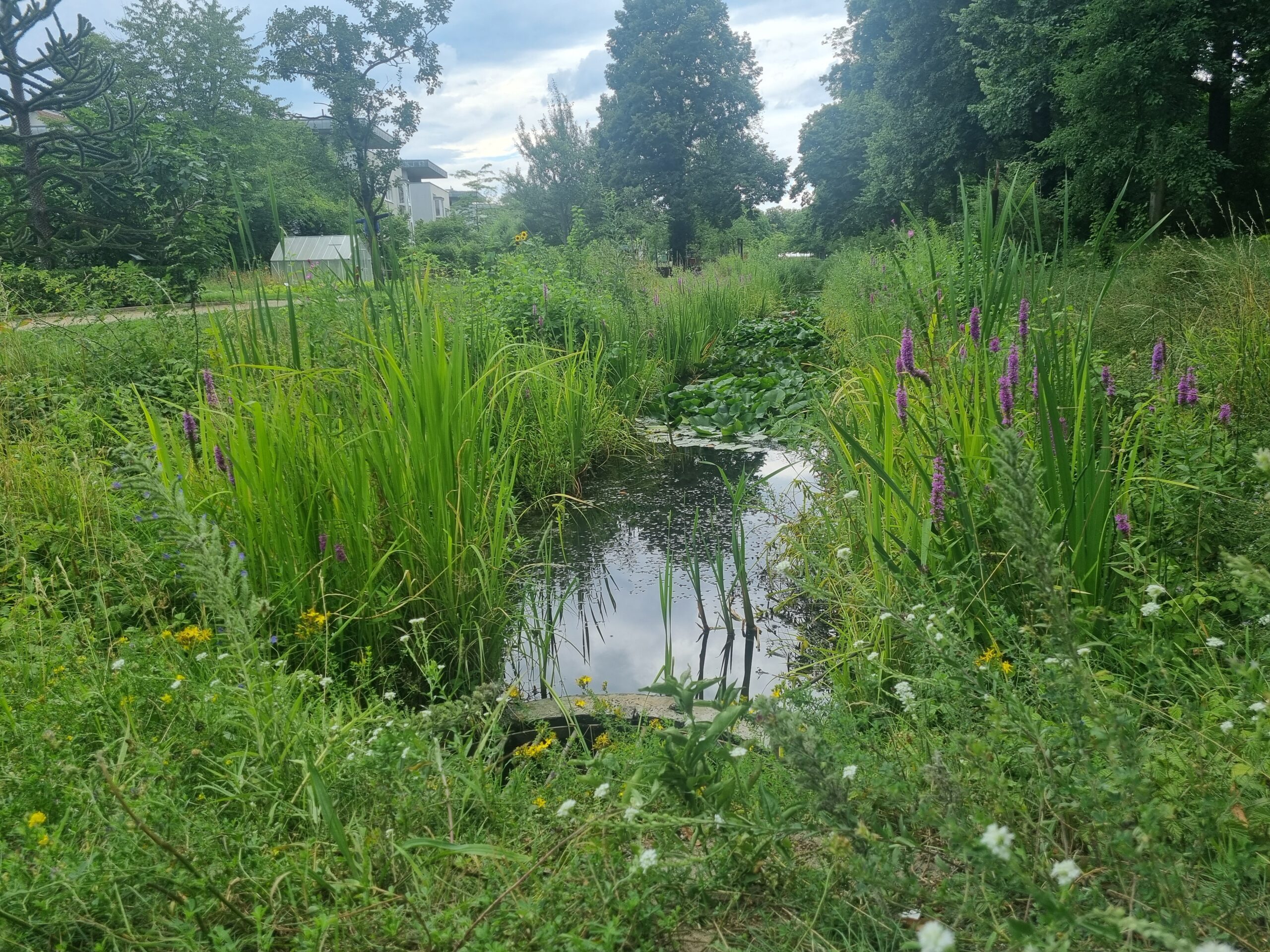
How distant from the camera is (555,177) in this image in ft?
92.0

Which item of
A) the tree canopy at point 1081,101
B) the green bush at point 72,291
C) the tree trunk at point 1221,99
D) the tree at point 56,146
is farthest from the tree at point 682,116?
the green bush at point 72,291

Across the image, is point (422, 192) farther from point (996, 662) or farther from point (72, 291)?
point (996, 662)

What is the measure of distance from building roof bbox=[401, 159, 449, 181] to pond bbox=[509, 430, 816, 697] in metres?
52.1

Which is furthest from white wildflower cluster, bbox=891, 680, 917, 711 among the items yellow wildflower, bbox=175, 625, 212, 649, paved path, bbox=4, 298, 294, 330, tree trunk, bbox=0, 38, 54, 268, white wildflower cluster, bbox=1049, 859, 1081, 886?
tree trunk, bbox=0, 38, 54, 268

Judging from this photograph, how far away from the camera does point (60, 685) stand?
1.66 meters

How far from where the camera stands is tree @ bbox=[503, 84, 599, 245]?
90.9ft

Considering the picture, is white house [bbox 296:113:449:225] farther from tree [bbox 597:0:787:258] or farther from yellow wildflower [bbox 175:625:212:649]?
yellow wildflower [bbox 175:625:212:649]

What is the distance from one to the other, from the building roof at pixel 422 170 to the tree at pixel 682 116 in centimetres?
2243

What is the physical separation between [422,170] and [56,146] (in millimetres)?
43993

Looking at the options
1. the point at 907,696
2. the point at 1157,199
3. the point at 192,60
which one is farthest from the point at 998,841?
the point at 192,60

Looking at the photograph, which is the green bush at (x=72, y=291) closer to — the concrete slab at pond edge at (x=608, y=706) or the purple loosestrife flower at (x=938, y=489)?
the concrete slab at pond edge at (x=608, y=706)

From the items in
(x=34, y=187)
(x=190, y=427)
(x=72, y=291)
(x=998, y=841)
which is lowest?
(x=998, y=841)

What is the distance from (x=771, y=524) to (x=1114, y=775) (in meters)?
3.15

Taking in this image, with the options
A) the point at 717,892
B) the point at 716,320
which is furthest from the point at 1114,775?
the point at 716,320
